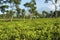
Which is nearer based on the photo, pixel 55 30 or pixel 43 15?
pixel 55 30

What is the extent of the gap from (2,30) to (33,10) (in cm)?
6533

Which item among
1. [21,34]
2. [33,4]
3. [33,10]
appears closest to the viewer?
[21,34]

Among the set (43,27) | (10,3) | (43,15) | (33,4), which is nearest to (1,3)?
(10,3)

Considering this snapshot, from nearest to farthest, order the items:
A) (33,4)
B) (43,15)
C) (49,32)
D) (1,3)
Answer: (49,32) < (1,3) < (33,4) < (43,15)

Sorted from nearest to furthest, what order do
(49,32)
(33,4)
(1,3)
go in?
(49,32) < (1,3) < (33,4)

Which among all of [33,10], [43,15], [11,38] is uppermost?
[11,38]

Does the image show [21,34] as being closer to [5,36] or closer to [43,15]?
[5,36]

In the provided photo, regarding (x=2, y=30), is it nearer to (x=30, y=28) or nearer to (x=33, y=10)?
(x=30, y=28)

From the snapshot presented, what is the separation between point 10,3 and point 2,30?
2114 inches

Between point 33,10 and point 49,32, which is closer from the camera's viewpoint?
point 49,32

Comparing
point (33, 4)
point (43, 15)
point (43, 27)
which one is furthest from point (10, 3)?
point (43, 27)

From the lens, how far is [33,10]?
249ft

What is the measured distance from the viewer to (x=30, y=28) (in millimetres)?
10914

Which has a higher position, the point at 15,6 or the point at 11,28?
the point at 11,28
